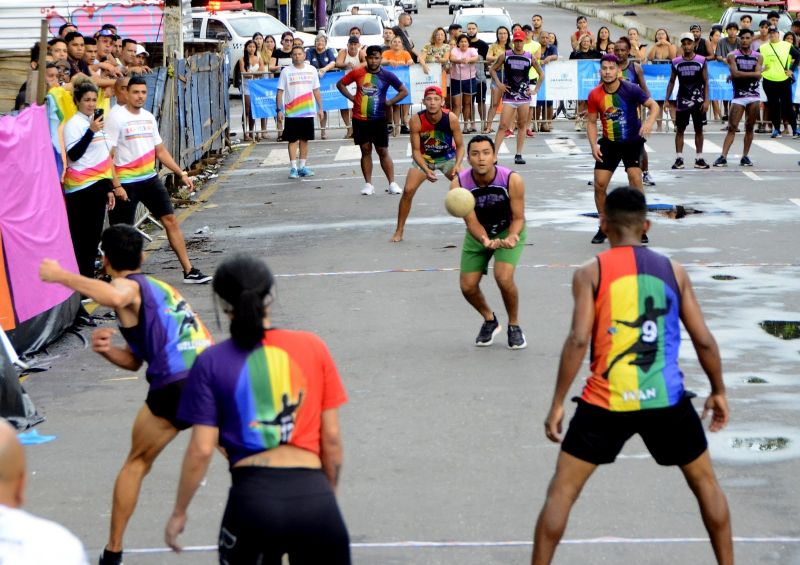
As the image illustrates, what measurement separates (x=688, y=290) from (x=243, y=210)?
12.2 m

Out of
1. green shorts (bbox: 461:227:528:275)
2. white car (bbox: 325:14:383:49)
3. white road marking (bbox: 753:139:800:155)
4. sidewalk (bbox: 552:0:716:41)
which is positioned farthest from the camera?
sidewalk (bbox: 552:0:716:41)

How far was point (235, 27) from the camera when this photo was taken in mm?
33344

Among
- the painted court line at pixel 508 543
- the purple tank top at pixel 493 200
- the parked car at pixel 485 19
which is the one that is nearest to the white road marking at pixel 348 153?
the purple tank top at pixel 493 200

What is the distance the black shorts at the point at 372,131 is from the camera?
17.2 meters

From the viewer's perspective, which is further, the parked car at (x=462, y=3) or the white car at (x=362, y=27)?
the parked car at (x=462, y=3)

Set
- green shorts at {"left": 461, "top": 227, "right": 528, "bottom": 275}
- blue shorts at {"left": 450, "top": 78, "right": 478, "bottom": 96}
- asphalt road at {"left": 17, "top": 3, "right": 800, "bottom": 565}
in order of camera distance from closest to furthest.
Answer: asphalt road at {"left": 17, "top": 3, "right": 800, "bottom": 565}, green shorts at {"left": 461, "top": 227, "right": 528, "bottom": 275}, blue shorts at {"left": 450, "top": 78, "right": 478, "bottom": 96}

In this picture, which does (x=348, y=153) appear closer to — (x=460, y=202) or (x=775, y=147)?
(x=775, y=147)

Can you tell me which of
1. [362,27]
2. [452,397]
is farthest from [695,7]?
[452,397]

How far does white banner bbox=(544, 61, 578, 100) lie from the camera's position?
83.3ft

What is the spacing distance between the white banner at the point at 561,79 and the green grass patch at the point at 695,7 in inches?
1063

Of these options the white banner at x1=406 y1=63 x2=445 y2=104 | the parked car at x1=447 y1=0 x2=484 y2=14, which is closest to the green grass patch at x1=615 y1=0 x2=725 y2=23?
the parked car at x1=447 y1=0 x2=484 y2=14

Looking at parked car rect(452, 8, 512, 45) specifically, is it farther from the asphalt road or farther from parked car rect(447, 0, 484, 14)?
the asphalt road

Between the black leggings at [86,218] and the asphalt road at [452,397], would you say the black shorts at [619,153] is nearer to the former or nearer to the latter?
the asphalt road at [452,397]

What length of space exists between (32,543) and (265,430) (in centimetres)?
140
